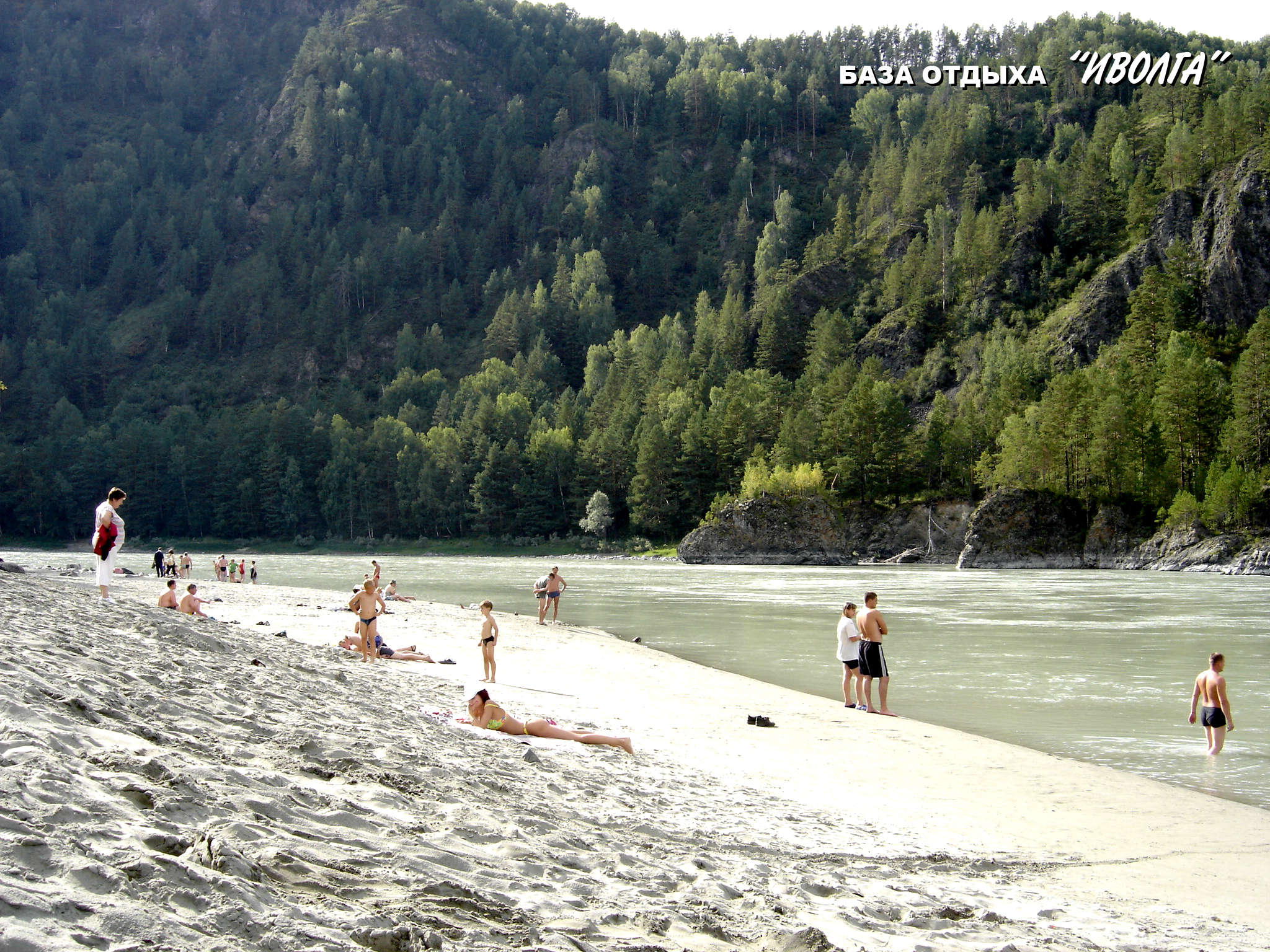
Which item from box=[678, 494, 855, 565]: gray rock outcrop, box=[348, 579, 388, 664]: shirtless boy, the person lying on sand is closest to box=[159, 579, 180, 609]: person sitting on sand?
the person lying on sand

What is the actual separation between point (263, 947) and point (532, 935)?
1.39 m

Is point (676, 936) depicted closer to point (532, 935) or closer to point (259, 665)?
point (532, 935)

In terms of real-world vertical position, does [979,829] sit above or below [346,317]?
below

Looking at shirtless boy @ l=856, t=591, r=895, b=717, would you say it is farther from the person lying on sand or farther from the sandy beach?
the person lying on sand

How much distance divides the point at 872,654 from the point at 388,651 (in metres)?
9.95

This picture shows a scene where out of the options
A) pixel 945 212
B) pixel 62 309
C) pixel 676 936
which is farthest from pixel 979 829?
pixel 62 309

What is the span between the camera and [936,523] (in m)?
86.5

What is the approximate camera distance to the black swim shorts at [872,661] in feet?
52.2

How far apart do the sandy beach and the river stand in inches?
86.4

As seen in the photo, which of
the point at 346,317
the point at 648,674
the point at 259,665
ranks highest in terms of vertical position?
the point at 346,317

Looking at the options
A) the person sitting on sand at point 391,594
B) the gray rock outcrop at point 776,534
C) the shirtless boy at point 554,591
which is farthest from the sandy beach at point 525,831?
the gray rock outcrop at point 776,534

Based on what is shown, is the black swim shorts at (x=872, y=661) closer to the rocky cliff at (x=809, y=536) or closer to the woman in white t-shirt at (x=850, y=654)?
the woman in white t-shirt at (x=850, y=654)

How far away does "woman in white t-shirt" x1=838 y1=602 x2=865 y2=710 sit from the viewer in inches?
635

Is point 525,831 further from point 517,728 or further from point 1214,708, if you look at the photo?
point 1214,708
